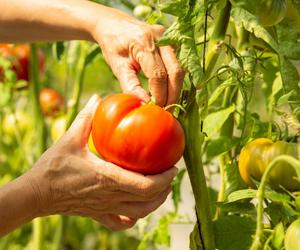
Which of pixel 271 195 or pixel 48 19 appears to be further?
pixel 48 19

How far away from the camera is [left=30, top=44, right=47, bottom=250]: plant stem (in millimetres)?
1643

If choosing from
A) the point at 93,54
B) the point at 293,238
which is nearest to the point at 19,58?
the point at 93,54

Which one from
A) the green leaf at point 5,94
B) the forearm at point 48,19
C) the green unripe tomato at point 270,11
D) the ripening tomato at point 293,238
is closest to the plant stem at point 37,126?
the green leaf at point 5,94

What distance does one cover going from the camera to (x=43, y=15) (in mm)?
1194

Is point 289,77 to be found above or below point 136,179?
above

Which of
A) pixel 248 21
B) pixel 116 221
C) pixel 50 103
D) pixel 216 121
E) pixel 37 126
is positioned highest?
→ pixel 248 21

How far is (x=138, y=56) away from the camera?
0.94 meters

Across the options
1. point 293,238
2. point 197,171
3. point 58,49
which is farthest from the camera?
point 58,49

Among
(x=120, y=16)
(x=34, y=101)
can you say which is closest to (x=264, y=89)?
(x=120, y=16)

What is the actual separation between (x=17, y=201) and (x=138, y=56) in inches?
10.2

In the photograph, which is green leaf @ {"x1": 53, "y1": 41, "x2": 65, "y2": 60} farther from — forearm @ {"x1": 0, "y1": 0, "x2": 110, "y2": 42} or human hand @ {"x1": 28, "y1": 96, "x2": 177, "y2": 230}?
human hand @ {"x1": 28, "y1": 96, "x2": 177, "y2": 230}

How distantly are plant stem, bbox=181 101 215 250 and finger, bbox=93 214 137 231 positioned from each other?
14cm

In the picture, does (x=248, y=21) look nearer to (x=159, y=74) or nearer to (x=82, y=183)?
(x=159, y=74)

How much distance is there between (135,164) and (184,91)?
113 mm
